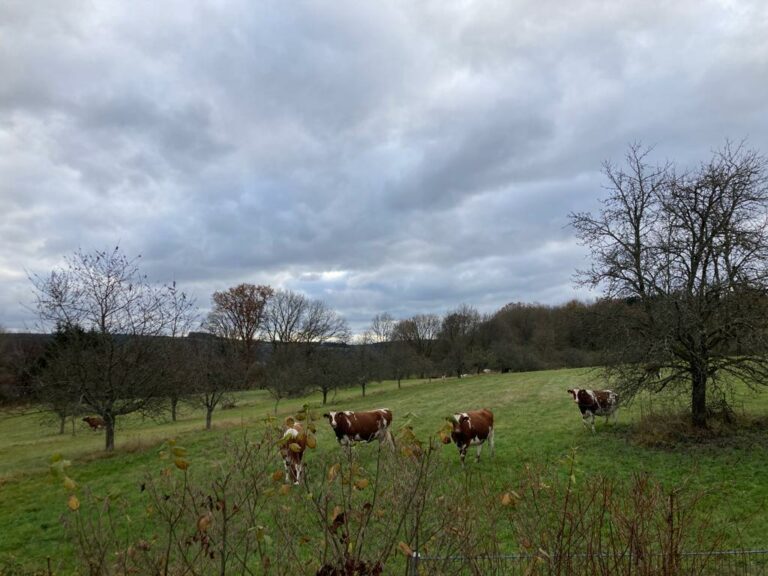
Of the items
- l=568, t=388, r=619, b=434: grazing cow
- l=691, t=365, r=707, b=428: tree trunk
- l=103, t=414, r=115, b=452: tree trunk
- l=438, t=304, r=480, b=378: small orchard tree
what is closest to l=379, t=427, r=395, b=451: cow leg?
l=691, t=365, r=707, b=428: tree trunk

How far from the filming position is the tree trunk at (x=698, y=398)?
1299cm

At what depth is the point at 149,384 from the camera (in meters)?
19.6

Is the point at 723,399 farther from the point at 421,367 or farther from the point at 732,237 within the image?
the point at 421,367

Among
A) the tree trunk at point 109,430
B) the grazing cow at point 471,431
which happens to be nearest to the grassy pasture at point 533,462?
the tree trunk at point 109,430

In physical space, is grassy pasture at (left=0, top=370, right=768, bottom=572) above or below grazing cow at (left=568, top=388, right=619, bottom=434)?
below

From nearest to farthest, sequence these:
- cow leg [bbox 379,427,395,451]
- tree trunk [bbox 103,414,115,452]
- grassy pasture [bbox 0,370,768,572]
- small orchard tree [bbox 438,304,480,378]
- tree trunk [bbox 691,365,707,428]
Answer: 1. cow leg [bbox 379,427,395,451]
2. grassy pasture [bbox 0,370,768,572]
3. tree trunk [bbox 691,365,707,428]
4. tree trunk [bbox 103,414,115,452]
5. small orchard tree [bbox 438,304,480,378]

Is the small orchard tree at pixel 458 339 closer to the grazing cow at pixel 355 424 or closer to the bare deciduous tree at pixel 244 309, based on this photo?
the bare deciduous tree at pixel 244 309

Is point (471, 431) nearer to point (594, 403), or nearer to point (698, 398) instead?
point (594, 403)

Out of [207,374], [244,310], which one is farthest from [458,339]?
Result: [207,374]

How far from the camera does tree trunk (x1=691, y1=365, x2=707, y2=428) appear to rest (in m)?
13.0

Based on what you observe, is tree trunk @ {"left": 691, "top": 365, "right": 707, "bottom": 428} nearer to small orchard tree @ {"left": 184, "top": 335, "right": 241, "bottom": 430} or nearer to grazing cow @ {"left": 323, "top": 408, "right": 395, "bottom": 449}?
grazing cow @ {"left": 323, "top": 408, "right": 395, "bottom": 449}

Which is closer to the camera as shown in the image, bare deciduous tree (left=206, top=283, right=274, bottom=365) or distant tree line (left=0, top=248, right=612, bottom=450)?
distant tree line (left=0, top=248, right=612, bottom=450)

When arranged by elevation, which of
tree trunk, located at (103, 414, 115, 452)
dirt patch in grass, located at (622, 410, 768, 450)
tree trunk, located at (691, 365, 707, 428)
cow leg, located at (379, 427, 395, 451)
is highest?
cow leg, located at (379, 427, 395, 451)

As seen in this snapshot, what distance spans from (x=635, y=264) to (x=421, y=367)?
45.7 meters
